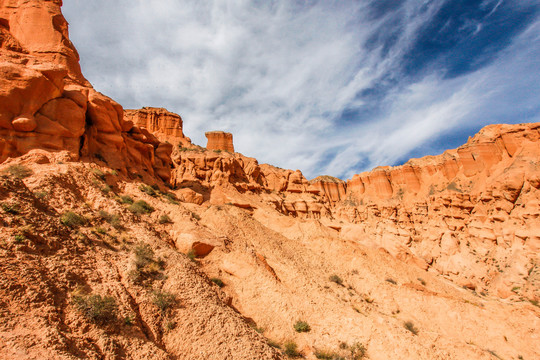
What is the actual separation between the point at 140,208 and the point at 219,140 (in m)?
31.0

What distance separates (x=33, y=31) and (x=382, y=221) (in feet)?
157

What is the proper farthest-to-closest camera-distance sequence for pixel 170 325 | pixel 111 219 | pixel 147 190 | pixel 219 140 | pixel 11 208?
1. pixel 219 140
2. pixel 147 190
3. pixel 111 219
4. pixel 170 325
5. pixel 11 208

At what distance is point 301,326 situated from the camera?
11.1 meters

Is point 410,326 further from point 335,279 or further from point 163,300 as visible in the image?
point 163,300

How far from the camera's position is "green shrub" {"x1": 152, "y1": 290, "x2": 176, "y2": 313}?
27.2 ft

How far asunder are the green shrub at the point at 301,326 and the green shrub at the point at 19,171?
12.7 meters

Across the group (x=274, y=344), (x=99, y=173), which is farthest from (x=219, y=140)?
(x=274, y=344)

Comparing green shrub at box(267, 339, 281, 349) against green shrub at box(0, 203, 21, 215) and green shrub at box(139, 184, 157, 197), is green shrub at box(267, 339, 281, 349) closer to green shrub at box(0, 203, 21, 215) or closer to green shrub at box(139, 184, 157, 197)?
green shrub at box(0, 203, 21, 215)

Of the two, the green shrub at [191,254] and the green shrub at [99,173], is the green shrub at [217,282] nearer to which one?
the green shrub at [191,254]

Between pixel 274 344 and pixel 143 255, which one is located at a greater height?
pixel 143 255

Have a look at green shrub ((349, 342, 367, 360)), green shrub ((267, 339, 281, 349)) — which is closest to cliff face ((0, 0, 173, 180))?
green shrub ((267, 339, 281, 349))

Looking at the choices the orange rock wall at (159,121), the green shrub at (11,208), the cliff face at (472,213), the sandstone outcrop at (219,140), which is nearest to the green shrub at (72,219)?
the green shrub at (11,208)

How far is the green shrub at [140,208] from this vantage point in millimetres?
13844

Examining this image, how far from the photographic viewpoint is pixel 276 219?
26328mm
